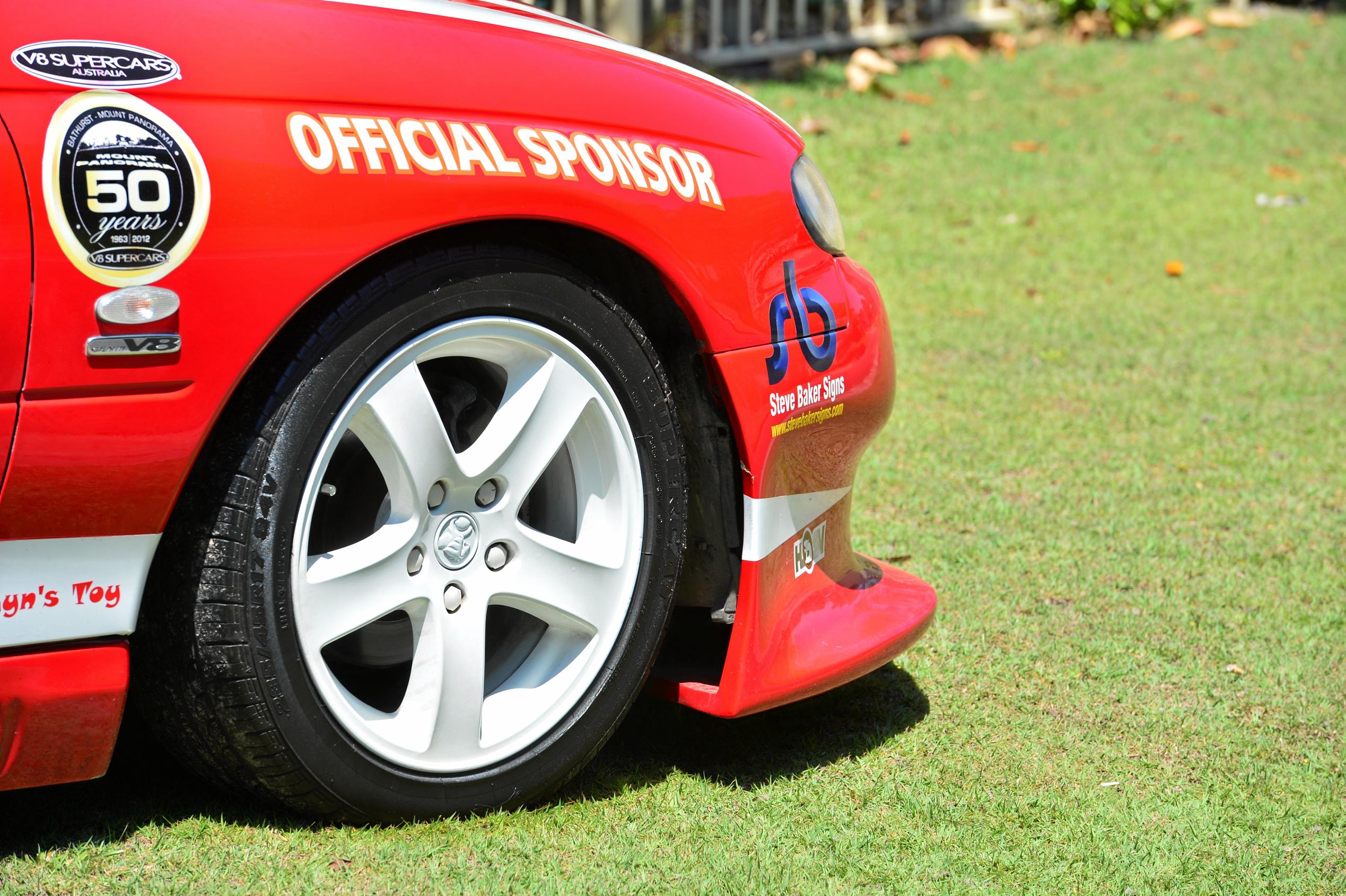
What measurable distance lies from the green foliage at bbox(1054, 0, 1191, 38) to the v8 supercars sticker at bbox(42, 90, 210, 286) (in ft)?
36.9

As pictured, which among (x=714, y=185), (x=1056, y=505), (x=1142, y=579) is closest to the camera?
(x=714, y=185)

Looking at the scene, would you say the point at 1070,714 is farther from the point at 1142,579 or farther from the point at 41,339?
the point at 41,339

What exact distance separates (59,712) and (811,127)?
750 cm

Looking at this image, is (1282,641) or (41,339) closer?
(41,339)

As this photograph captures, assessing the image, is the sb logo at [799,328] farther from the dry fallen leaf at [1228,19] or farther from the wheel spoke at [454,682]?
the dry fallen leaf at [1228,19]

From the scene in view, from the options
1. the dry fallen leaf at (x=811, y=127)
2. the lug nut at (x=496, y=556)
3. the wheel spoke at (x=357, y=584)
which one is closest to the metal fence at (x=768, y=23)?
the dry fallen leaf at (x=811, y=127)

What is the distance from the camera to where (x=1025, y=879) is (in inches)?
89.7

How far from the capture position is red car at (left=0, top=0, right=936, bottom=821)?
1.81m

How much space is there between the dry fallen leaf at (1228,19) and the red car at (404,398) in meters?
11.3

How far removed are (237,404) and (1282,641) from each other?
2527 millimetres

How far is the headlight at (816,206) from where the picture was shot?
8.55 feet

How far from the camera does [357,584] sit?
212 centimetres

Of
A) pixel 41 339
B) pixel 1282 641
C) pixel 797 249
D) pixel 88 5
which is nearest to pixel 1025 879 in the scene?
pixel 797 249

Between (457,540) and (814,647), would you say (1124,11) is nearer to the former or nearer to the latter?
(814,647)
